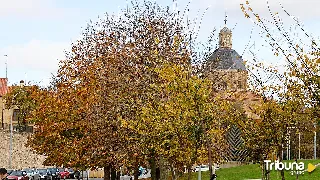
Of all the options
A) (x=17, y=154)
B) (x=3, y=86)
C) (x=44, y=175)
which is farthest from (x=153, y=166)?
(x=3, y=86)

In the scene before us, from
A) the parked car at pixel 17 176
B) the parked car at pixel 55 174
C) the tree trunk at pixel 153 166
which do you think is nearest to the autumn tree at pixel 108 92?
the tree trunk at pixel 153 166

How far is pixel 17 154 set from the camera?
75562 millimetres

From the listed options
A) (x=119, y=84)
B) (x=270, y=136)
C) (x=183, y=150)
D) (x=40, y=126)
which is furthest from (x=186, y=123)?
(x=40, y=126)

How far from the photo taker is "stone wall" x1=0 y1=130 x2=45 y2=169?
72369 mm

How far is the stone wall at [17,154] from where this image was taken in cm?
7237

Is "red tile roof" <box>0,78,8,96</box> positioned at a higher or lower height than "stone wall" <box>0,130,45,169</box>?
higher

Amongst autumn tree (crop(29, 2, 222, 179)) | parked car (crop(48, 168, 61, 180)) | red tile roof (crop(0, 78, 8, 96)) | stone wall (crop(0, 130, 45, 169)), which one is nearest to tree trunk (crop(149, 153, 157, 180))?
autumn tree (crop(29, 2, 222, 179))

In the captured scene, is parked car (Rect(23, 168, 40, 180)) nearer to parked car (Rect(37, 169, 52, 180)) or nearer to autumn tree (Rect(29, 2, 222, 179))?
parked car (Rect(37, 169, 52, 180))

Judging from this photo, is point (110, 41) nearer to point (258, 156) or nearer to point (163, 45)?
point (163, 45)

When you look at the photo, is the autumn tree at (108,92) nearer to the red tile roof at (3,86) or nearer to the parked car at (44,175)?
the parked car at (44,175)

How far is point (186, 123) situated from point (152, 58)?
8163mm

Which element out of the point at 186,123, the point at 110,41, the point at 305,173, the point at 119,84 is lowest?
the point at 305,173

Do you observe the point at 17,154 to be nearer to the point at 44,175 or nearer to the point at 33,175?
the point at 44,175

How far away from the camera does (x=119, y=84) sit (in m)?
29.6
